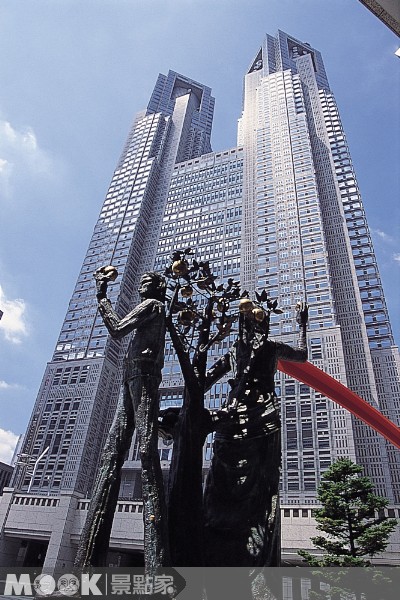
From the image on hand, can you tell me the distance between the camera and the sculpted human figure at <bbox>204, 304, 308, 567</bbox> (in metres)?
3.76

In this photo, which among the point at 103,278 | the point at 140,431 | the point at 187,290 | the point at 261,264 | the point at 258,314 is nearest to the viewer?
the point at 140,431

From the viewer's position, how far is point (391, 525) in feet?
42.0

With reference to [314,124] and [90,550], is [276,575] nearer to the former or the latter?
[90,550]

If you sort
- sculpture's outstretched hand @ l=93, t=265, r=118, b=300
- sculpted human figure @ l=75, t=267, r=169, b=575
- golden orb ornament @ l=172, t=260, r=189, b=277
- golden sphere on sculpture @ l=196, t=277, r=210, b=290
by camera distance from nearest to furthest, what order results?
sculpted human figure @ l=75, t=267, r=169, b=575 < sculpture's outstretched hand @ l=93, t=265, r=118, b=300 < golden orb ornament @ l=172, t=260, r=189, b=277 < golden sphere on sculpture @ l=196, t=277, r=210, b=290

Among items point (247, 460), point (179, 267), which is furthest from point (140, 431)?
point (179, 267)

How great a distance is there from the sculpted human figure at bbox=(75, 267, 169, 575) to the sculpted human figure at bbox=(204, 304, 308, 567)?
970 mm

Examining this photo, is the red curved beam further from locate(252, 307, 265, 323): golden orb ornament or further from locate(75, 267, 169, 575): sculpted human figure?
locate(75, 267, 169, 575): sculpted human figure

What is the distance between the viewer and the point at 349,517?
1329cm

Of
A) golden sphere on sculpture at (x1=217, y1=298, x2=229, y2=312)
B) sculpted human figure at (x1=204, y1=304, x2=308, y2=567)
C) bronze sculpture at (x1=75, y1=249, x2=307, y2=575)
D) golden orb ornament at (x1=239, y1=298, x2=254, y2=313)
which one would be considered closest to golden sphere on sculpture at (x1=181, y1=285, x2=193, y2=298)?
bronze sculpture at (x1=75, y1=249, x2=307, y2=575)

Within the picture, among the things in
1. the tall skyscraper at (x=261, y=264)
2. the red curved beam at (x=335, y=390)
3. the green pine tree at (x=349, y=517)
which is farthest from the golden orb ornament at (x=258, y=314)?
the tall skyscraper at (x=261, y=264)

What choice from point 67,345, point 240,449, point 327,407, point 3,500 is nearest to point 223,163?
point 67,345

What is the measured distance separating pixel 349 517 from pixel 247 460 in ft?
37.7

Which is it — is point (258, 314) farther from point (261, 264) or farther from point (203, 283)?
point (261, 264)

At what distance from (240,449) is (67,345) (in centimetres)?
4813
